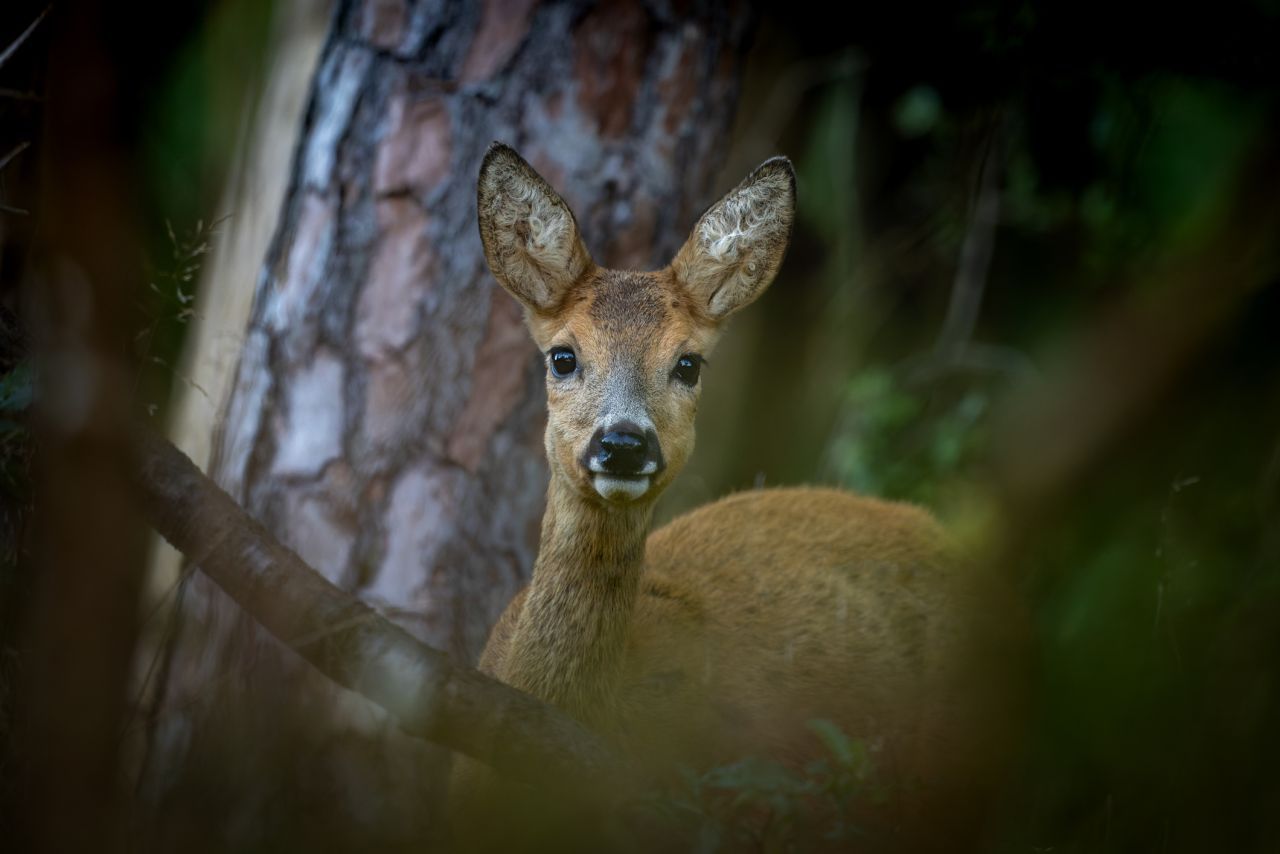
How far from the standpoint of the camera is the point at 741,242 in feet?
12.2

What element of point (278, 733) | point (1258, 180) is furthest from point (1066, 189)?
point (278, 733)

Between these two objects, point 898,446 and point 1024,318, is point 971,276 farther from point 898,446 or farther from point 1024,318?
point 898,446

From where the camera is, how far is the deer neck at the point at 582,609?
10.9ft

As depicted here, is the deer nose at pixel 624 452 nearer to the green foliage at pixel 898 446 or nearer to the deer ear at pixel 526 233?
the deer ear at pixel 526 233

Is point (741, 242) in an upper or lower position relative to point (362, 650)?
upper

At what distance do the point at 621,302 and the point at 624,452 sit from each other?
23.9 inches

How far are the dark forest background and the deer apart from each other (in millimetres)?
322

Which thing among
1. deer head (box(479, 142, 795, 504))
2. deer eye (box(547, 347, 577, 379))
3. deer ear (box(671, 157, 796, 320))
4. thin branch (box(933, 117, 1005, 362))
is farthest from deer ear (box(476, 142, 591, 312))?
thin branch (box(933, 117, 1005, 362))

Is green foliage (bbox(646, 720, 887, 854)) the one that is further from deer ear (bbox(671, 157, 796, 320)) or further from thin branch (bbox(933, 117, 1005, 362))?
thin branch (bbox(933, 117, 1005, 362))

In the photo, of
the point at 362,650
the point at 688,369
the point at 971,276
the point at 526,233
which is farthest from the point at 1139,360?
the point at 362,650

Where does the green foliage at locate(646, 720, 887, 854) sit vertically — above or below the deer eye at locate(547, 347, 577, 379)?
below

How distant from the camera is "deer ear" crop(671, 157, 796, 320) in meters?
3.64

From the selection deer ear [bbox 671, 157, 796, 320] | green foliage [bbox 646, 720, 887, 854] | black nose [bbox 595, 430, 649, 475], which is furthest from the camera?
deer ear [bbox 671, 157, 796, 320]

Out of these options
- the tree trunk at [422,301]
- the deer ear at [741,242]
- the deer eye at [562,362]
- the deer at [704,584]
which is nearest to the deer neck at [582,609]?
the deer at [704,584]
